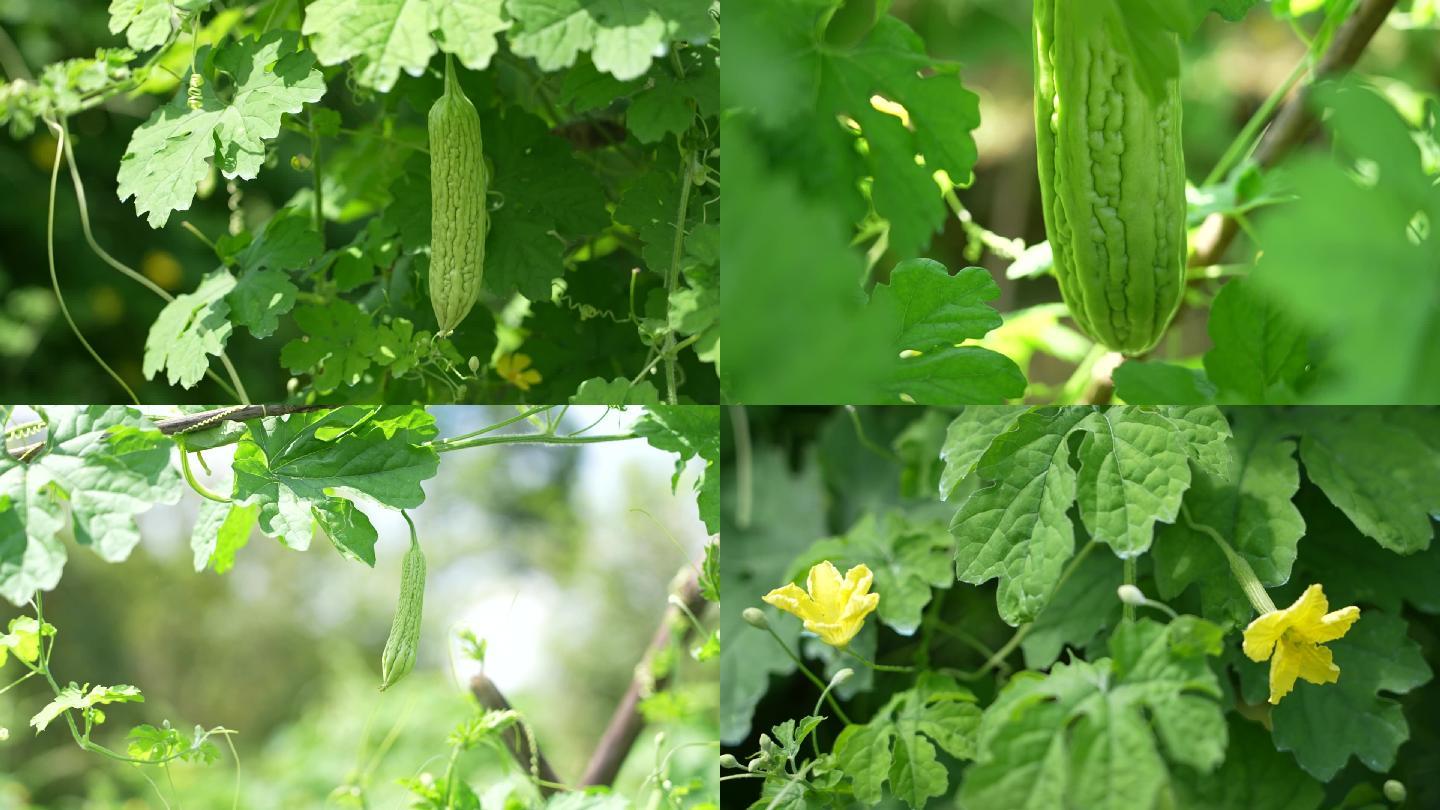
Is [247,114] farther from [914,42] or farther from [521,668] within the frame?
[521,668]

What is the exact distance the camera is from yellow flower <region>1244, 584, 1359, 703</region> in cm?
53

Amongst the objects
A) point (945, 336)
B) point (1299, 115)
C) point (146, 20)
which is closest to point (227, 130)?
point (146, 20)

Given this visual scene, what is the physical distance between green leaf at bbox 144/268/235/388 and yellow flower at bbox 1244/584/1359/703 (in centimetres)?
62

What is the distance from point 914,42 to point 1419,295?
0.40 metres

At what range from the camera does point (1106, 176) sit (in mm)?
586

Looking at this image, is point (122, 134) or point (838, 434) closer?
point (838, 434)

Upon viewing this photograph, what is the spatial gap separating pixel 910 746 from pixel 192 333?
525 millimetres

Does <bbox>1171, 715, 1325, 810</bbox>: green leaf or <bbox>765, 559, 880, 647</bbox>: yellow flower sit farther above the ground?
<bbox>765, 559, 880, 647</bbox>: yellow flower

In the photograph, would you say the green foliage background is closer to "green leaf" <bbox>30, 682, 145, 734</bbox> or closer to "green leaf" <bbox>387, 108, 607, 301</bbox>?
"green leaf" <bbox>387, 108, 607, 301</bbox>

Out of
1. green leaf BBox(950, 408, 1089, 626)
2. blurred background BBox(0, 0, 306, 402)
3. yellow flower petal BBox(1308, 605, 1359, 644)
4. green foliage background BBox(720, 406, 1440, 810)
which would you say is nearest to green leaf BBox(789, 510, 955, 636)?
green foliage background BBox(720, 406, 1440, 810)

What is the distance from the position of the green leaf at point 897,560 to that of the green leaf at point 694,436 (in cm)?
8

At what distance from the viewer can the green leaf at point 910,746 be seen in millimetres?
619

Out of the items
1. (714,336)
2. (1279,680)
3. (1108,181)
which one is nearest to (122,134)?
(714,336)

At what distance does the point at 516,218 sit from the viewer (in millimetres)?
731
